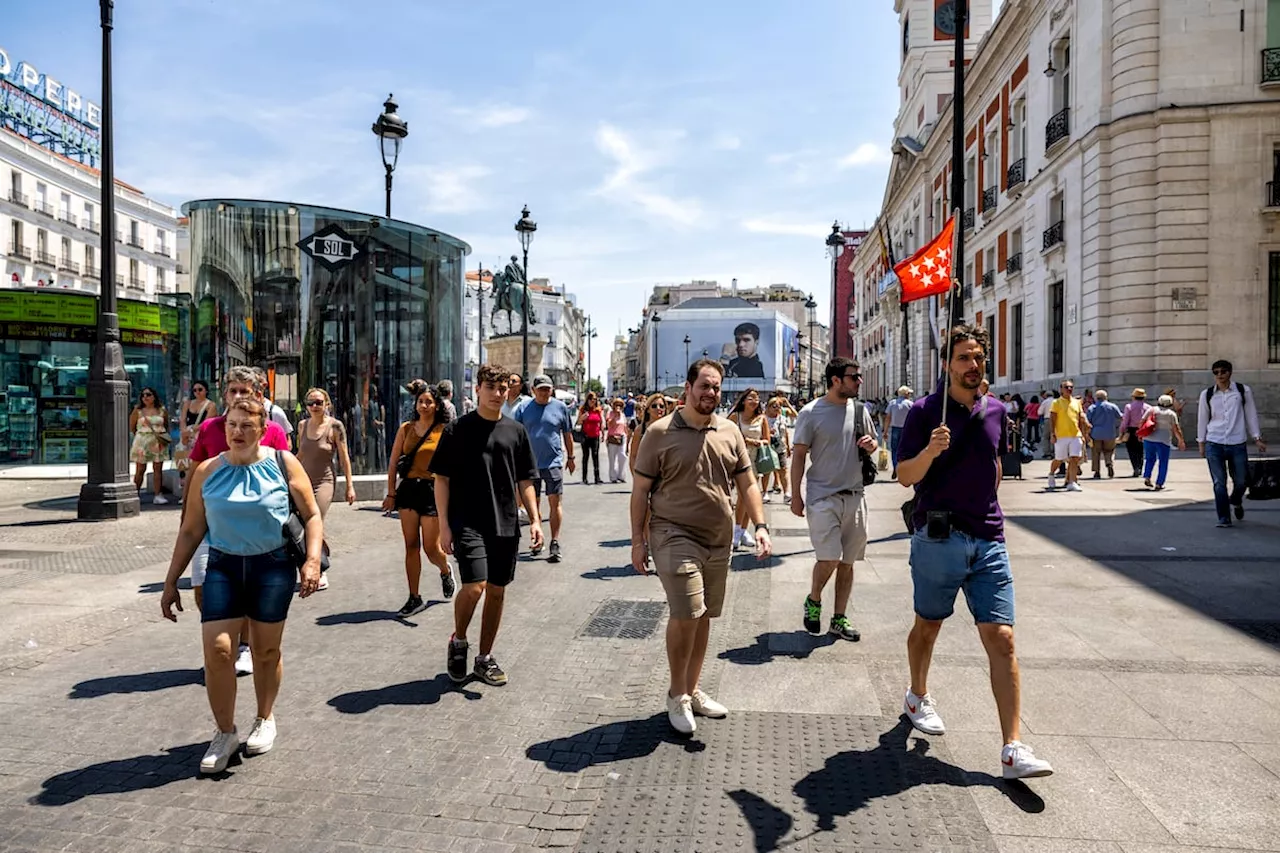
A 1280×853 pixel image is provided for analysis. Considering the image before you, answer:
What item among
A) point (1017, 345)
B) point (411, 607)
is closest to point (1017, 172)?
point (1017, 345)

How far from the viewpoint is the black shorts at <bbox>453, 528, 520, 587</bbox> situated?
4664mm

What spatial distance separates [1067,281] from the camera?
2464 cm

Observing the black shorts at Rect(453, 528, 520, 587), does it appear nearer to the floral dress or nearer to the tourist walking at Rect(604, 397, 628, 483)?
the floral dress

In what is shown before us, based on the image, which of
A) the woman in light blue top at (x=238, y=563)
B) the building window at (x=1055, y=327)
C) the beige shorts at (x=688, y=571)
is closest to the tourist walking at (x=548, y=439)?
the beige shorts at (x=688, y=571)

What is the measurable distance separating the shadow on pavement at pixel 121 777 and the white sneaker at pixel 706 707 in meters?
2.00

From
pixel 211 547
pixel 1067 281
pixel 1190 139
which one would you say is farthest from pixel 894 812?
pixel 1067 281

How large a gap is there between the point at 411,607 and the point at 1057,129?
24812 millimetres

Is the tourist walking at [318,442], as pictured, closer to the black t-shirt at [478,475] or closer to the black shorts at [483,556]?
the black t-shirt at [478,475]

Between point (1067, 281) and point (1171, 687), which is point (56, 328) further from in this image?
point (1067, 281)

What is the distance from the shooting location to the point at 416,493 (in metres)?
6.32

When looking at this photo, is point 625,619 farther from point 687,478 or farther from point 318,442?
point 318,442

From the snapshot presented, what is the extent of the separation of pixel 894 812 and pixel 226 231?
1204 centimetres

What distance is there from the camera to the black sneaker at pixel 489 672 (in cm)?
467

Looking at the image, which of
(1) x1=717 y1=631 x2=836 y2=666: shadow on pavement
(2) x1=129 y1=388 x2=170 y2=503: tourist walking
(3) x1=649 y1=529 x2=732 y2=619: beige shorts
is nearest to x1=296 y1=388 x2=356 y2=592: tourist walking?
(1) x1=717 y1=631 x2=836 y2=666: shadow on pavement
